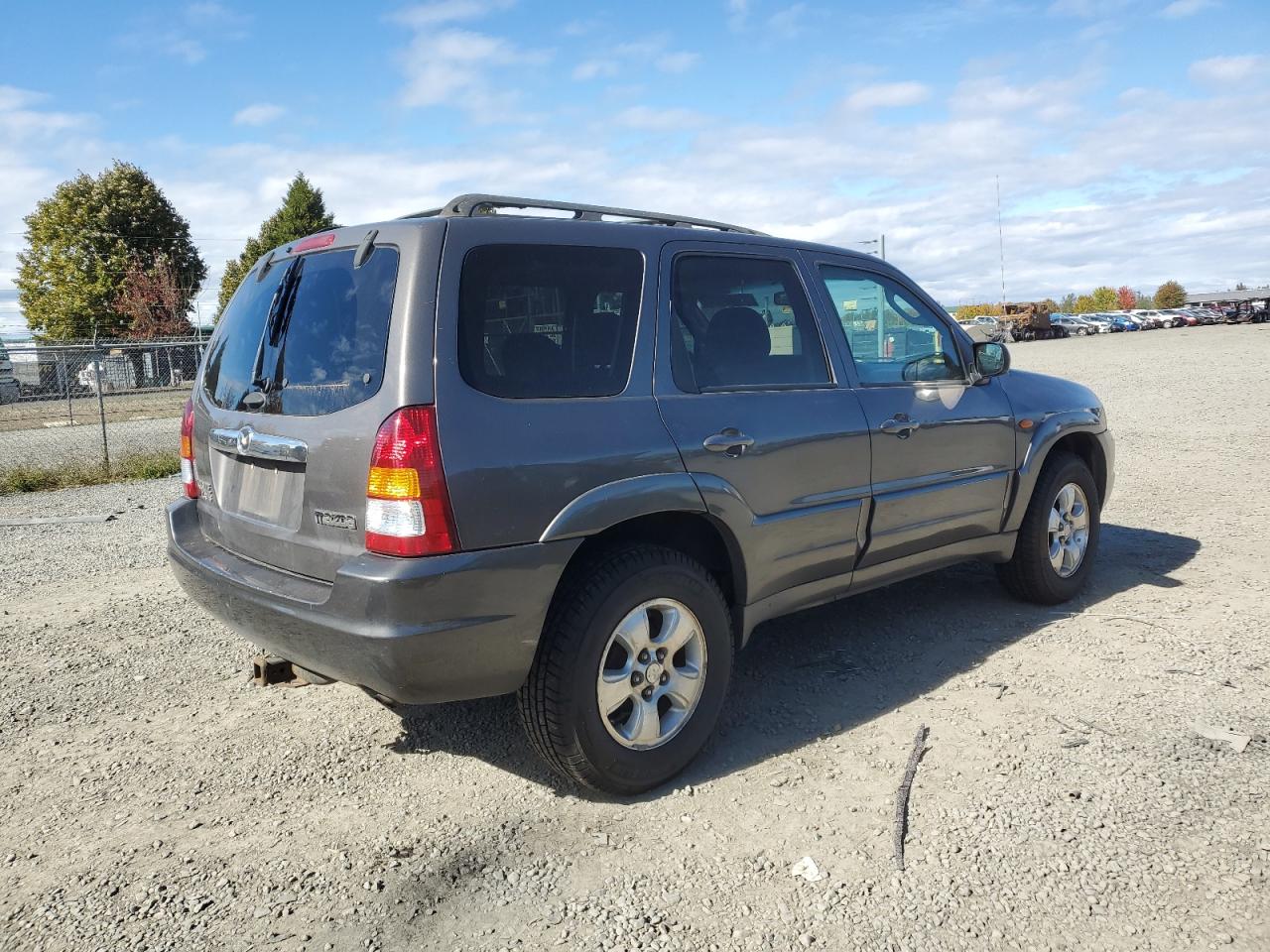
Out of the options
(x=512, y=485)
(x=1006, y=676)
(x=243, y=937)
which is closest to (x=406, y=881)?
(x=243, y=937)

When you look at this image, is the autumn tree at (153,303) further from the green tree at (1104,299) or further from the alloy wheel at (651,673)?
the green tree at (1104,299)

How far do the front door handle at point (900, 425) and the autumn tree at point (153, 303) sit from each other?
44756mm

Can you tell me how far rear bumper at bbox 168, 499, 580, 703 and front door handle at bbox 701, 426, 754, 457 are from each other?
649 mm

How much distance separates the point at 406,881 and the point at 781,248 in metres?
2.72

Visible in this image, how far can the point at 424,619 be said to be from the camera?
9.00 feet

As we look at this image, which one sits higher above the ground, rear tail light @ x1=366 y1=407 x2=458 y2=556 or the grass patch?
rear tail light @ x1=366 y1=407 x2=458 y2=556

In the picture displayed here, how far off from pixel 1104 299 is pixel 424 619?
14151 centimetres

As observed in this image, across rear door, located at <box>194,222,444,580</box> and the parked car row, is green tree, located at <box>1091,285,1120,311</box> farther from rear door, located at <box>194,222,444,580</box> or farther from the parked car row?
rear door, located at <box>194,222,444,580</box>

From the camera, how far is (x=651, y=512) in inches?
125

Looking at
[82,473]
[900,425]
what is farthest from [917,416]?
[82,473]

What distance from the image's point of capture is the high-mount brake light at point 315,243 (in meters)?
3.31

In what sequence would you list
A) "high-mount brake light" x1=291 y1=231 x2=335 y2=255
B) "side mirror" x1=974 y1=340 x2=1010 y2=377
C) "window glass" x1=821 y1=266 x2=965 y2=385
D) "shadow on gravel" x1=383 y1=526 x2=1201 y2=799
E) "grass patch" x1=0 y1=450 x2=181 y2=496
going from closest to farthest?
"high-mount brake light" x1=291 y1=231 x2=335 y2=255, "shadow on gravel" x1=383 y1=526 x2=1201 y2=799, "window glass" x1=821 y1=266 x2=965 y2=385, "side mirror" x1=974 y1=340 x2=1010 y2=377, "grass patch" x1=0 y1=450 x2=181 y2=496

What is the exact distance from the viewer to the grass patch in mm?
10531

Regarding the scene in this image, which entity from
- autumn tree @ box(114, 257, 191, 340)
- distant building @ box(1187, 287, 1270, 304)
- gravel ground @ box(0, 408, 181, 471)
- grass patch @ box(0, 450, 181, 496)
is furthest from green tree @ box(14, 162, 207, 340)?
distant building @ box(1187, 287, 1270, 304)
